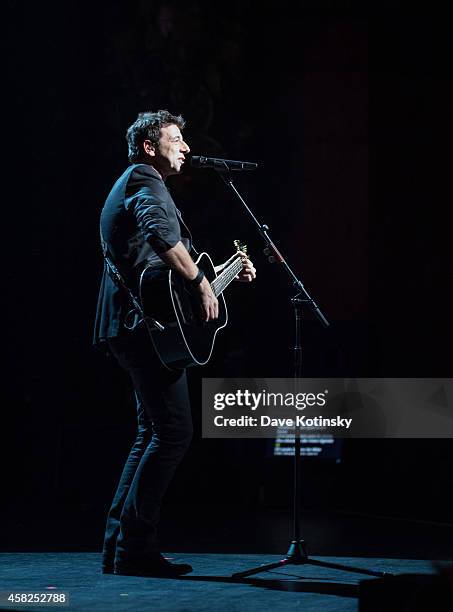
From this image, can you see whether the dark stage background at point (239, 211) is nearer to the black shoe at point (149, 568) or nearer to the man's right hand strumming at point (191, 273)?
the black shoe at point (149, 568)

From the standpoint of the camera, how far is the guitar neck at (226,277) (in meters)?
3.44

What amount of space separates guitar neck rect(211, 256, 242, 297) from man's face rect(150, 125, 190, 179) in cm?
43

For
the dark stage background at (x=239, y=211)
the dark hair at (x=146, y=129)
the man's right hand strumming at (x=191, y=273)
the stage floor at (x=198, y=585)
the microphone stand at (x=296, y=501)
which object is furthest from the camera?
the dark stage background at (x=239, y=211)

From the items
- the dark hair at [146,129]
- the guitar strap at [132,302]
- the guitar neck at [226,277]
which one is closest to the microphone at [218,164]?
the dark hair at [146,129]

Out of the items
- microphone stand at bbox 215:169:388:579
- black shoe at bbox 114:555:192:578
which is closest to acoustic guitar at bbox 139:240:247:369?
microphone stand at bbox 215:169:388:579

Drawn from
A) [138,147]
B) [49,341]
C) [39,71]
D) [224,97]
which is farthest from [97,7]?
[138,147]

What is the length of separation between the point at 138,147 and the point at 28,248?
2628 millimetres

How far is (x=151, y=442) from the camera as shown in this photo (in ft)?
10.8

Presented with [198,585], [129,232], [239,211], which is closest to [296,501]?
[198,585]

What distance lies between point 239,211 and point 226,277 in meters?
2.79

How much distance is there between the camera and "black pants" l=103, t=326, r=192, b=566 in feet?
10.6

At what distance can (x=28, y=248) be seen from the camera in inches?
233

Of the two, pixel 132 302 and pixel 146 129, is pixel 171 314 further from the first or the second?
pixel 146 129

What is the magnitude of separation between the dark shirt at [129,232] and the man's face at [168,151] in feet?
0.35
